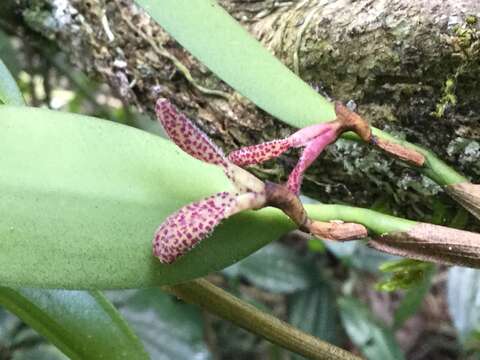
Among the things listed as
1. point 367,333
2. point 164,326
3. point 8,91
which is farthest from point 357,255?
point 8,91

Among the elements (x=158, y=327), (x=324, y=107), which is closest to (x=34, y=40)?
(x=158, y=327)

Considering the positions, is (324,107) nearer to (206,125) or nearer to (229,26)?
(229,26)

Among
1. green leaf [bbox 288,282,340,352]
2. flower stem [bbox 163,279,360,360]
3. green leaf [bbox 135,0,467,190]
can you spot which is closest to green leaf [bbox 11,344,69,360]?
green leaf [bbox 288,282,340,352]

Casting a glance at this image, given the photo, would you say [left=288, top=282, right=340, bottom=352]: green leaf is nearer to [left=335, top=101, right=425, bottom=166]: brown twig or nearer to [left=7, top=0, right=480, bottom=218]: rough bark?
[left=7, top=0, right=480, bottom=218]: rough bark

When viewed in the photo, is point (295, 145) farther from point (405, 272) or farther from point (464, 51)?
point (405, 272)

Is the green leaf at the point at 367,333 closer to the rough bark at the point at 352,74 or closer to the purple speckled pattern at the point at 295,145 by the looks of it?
the rough bark at the point at 352,74

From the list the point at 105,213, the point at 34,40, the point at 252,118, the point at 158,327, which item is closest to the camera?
the point at 105,213

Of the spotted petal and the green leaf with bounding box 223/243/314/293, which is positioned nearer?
the spotted petal
